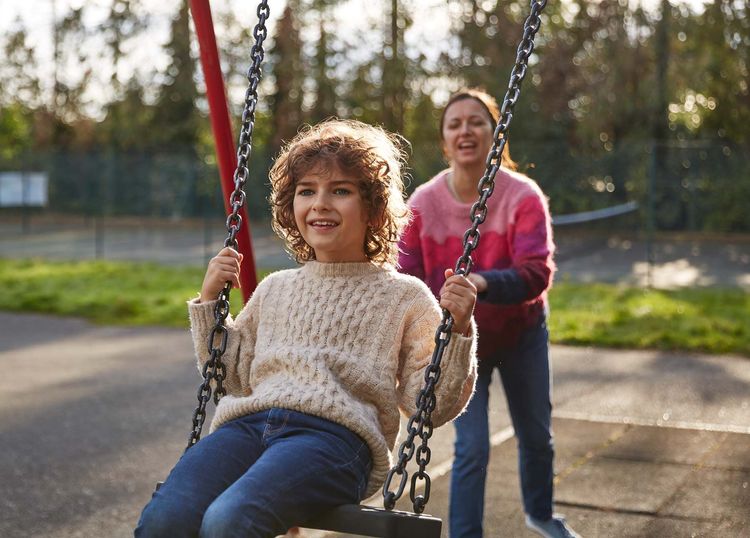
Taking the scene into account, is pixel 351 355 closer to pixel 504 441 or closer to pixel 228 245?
pixel 228 245

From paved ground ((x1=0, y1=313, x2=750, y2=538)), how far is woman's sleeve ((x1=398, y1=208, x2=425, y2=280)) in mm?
1175

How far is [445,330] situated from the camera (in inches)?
107

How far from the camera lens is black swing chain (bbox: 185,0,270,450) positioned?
2893 millimetres

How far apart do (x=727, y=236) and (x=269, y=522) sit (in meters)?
12.3

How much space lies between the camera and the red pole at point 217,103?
12.2ft

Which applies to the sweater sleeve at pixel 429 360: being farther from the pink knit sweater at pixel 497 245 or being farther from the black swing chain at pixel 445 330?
the pink knit sweater at pixel 497 245

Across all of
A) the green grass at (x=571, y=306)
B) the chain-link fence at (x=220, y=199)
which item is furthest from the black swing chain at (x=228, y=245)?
the green grass at (x=571, y=306)

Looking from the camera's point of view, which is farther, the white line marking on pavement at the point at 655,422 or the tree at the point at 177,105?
the tree at the point at 177,105

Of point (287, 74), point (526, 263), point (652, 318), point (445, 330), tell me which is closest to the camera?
point (445, 330)

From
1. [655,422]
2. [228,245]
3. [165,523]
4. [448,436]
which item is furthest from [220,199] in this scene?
[165,523]

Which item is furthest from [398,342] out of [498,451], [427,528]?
[498,451]

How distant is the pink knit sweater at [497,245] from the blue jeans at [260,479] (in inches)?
41.7

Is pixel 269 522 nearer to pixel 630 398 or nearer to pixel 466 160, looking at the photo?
pixel 466 160

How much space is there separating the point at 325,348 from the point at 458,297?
363 millimetres
